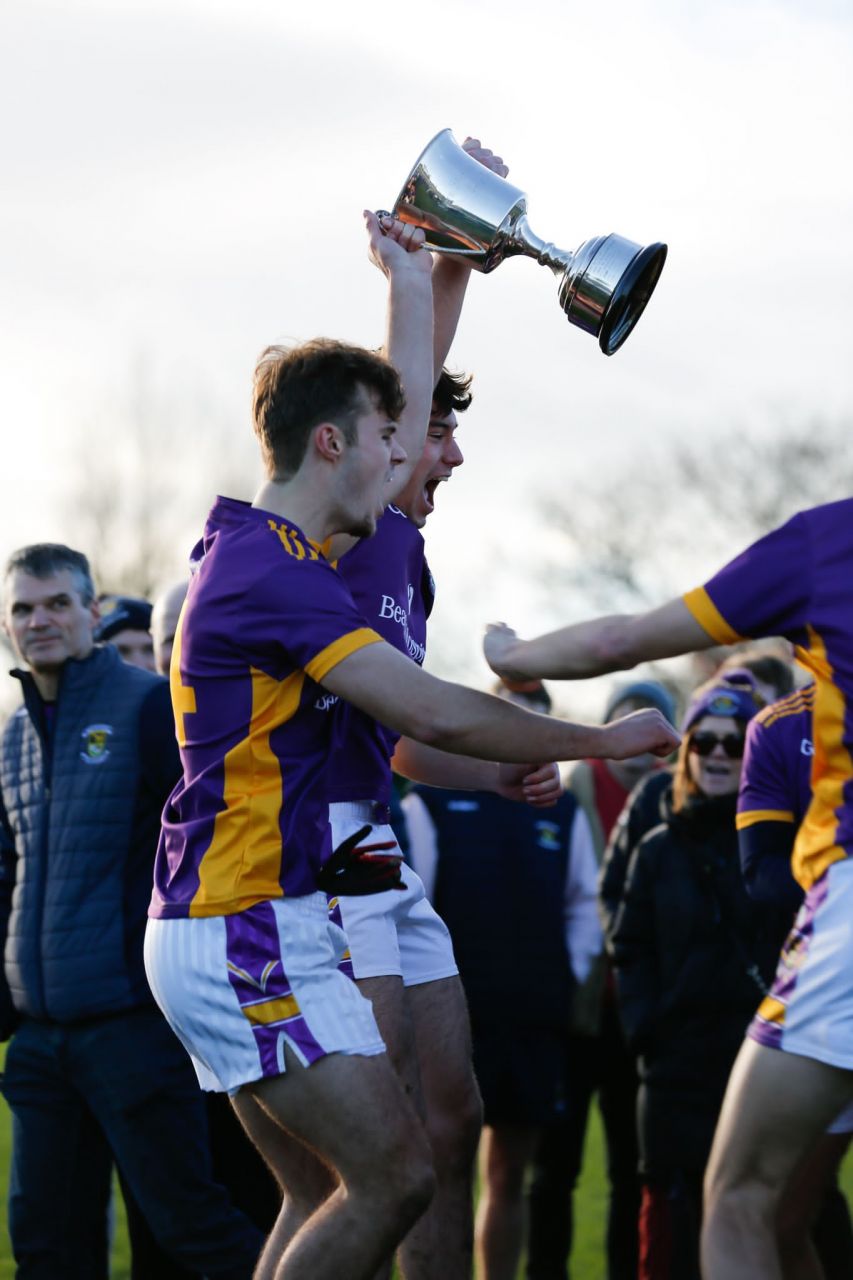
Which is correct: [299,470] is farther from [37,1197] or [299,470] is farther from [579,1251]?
[579,1251]

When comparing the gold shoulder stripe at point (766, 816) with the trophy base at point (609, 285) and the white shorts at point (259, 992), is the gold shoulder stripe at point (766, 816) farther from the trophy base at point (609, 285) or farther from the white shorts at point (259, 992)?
the white shorts at point (259, 992)

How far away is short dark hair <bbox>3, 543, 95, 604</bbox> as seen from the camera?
19.6ft

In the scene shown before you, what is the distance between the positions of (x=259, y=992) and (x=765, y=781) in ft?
7.95

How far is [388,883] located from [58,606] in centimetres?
200

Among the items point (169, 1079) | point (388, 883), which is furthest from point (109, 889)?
point (388, 883)

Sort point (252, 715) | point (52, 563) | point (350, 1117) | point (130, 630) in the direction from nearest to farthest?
point (350, 1117) < point (252, 715) < point (52, 563) < point (130, 630)

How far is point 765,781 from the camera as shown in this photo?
573cm

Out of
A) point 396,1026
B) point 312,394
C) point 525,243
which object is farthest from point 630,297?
point 396,1026

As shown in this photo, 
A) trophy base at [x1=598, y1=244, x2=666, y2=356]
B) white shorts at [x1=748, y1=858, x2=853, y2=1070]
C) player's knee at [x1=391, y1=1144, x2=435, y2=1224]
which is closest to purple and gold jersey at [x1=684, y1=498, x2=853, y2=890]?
white shorts at [x1=748, y1=858, x2=853, y2=1070]

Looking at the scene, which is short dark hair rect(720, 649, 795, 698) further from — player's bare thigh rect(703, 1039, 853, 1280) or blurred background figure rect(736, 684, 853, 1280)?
player's bare thigh rect(703, 1039, 853, 1280)

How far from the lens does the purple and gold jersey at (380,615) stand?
4.35 m

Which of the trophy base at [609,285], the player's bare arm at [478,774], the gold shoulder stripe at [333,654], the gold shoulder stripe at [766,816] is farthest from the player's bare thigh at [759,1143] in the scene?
the trophy base at [609,285]

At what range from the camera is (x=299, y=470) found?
4059mm

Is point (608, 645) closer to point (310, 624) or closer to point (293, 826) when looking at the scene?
point (310, 624)
